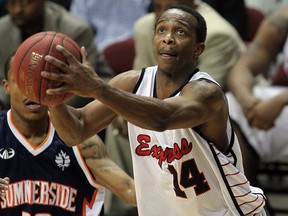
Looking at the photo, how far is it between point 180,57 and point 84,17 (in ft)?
12.7

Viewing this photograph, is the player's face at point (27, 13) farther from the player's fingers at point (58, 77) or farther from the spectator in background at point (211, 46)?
the player's fingers at point (58, 77)

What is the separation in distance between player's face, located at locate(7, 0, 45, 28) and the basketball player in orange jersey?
1.66 meters

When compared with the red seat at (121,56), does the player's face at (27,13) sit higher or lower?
higher

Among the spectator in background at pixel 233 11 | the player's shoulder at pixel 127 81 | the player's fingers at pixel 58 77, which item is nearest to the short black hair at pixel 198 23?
the player's shoulder at pixel 127 81

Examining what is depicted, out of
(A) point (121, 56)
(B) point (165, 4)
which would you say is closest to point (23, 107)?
(B) point (165, 4)

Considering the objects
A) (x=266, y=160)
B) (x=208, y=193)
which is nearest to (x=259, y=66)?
(x=266, y=160)

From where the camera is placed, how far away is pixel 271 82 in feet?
23.6

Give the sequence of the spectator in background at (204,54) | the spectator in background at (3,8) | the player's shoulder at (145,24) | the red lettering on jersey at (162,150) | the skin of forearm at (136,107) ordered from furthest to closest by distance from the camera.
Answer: the spectator in background at (3,8), the player's shoulder at (145,24), the spectator in background at (204,54), the red lettering on jersey at (162,150), the skin of forearm at (136,107)

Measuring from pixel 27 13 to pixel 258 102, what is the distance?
178cm

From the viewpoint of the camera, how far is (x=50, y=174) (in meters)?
4.88

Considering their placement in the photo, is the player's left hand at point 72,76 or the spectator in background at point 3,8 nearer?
the player's left hand at point 72,76

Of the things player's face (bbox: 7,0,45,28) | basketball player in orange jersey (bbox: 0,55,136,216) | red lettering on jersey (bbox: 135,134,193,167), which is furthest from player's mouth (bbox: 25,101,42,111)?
player's face (bbox: 7,0,45,28)

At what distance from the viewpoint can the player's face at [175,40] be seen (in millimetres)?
4020

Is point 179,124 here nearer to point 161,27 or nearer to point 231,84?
point 161,27
